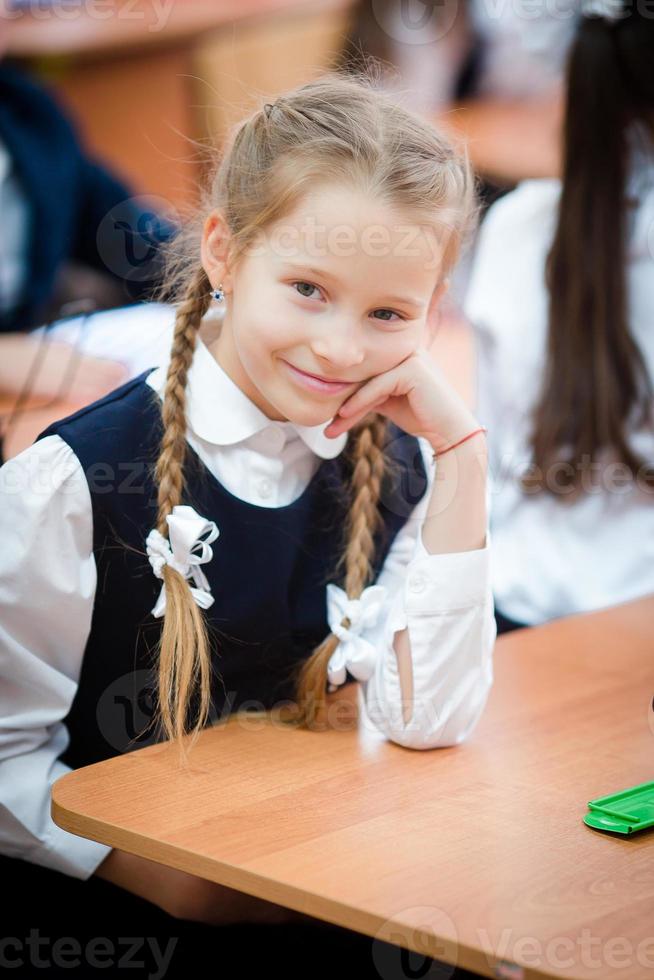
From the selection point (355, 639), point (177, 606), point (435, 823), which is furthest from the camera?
point (355, 639)

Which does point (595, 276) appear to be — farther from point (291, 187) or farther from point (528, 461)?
point (291, 187)

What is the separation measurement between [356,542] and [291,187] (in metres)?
0.34

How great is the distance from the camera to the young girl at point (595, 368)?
1628 millimetres

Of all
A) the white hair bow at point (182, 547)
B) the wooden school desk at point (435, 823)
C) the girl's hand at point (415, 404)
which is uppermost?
the girl's hand at point (415, 404)

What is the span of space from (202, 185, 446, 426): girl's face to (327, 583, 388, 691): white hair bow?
19 cm

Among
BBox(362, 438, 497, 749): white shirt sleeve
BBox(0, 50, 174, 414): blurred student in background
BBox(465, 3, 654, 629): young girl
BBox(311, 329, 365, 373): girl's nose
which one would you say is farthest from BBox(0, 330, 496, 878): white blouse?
BBox(0, 50, 174, 414): blurred student in background

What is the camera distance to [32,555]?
3.28 feet

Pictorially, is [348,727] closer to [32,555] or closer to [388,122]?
[32,555]

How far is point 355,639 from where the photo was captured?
44.7 inches

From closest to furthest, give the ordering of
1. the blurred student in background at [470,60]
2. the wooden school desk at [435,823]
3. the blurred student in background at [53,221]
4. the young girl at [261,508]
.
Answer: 1. the wooden school desk at [435,823]
2. the young girl at [261,508]
3. the blurred student in background at [53,221]
4. the blurred student in background at [470,60]

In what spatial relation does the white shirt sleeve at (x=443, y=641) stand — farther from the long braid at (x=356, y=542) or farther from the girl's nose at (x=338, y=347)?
the girl's nose at (x=338, y=347)

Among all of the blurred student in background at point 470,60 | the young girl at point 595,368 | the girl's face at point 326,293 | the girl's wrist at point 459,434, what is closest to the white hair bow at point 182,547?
the girl's face at point 326,293

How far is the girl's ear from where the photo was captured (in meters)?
1.05

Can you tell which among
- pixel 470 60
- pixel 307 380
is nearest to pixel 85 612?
pixel 307 380
